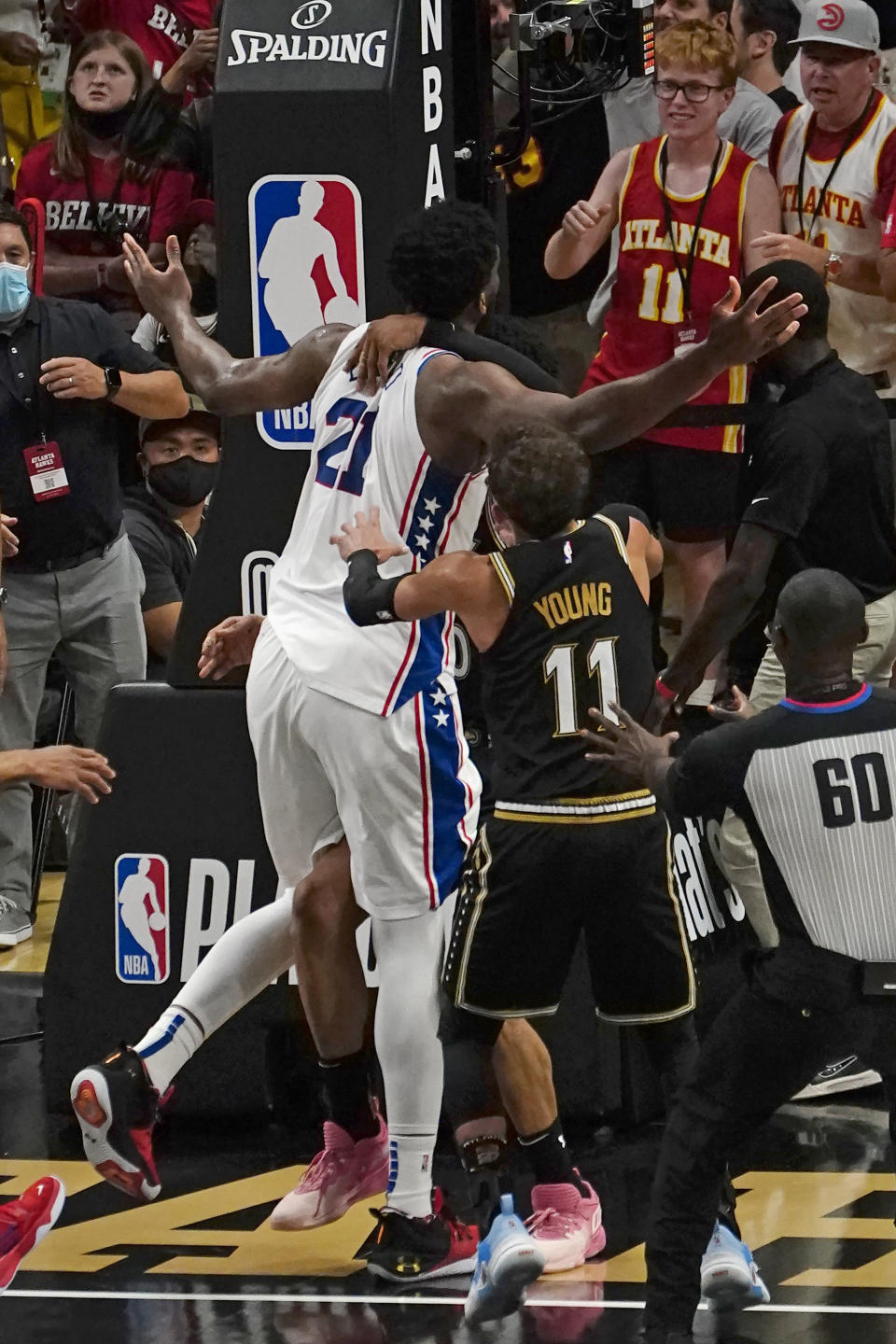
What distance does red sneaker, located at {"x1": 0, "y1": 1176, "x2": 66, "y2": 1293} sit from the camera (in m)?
4.29

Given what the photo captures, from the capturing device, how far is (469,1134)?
4582 mm

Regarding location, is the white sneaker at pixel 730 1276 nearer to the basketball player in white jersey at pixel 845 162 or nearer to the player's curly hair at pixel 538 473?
the player's curly hair at pixel 538 473

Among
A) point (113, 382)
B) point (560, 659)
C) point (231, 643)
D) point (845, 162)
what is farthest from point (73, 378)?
point (560, 659)

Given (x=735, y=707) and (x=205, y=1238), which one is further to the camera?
(x=205, y=1238)

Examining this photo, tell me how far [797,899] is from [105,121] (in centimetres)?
527

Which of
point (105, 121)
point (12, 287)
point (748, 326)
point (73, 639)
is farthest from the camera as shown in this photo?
point (105, 121)

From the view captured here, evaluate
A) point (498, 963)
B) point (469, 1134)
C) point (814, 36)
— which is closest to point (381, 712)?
point (498, 963)

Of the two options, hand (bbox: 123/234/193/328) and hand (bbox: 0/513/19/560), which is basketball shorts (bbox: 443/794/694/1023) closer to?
hand (bbox: 123/234/193/328)

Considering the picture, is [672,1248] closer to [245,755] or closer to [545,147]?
[245,755]

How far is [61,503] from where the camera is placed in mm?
6758

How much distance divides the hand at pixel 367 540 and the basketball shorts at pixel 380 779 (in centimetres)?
35

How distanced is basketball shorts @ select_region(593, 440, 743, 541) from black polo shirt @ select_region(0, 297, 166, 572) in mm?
1454

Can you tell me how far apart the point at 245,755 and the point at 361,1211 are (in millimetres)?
1202

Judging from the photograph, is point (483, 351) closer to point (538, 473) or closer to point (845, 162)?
point (538, 473)
